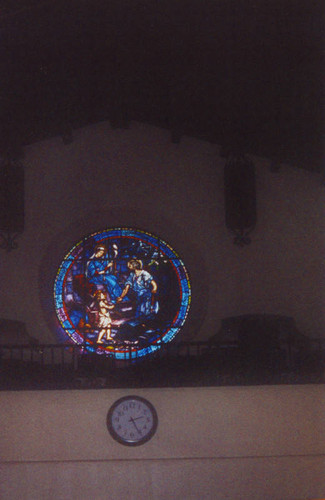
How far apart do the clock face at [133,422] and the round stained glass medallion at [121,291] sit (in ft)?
8.11

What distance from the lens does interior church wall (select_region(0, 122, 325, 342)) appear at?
31.5ft

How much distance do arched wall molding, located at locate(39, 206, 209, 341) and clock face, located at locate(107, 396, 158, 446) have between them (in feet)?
8.29

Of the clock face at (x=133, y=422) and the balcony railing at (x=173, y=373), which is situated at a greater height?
the balcony railing at (x=173, y=373)

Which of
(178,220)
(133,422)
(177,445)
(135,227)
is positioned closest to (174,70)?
(178,220)

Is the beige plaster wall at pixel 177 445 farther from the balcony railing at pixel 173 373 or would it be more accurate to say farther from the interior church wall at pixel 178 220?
the interior church wall at pixel 178 220

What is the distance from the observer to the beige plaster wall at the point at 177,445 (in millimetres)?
7109

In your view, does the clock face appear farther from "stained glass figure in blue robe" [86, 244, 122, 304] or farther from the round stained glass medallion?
"stained glass figure in blue robe" [86, 244, 122, 304]

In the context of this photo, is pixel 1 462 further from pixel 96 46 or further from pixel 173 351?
pixel 96 46

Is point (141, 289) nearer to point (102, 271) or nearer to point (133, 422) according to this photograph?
point (102, 271)

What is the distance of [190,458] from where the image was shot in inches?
282

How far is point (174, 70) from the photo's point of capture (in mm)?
7910

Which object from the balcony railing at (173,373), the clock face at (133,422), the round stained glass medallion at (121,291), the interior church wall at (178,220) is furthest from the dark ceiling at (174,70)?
the clock face at (133,422)

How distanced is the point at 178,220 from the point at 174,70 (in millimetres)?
2607

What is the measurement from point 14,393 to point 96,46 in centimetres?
399
